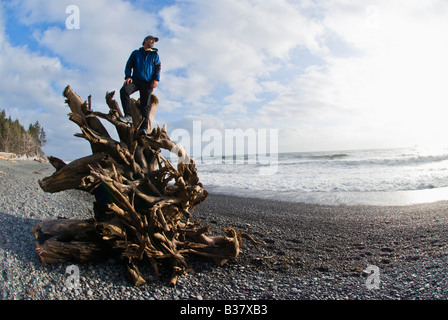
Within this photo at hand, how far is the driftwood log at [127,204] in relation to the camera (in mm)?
4324

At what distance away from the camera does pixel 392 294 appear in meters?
3.94

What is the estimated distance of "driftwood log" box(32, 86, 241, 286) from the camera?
4324 millimetres

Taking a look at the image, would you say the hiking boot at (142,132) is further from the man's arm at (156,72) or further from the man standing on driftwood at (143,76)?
the man's arm at (156,72)

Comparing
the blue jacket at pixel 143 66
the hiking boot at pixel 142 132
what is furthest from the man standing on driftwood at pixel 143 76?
the hiking boot at pixel 142 132

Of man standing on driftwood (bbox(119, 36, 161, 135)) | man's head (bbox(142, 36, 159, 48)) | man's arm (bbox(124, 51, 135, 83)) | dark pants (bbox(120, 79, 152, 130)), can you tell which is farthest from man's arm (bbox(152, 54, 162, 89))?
man's arm (bbox(124, 51, 135, 83))

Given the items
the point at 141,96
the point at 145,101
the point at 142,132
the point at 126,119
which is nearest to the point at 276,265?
the point at 142,132

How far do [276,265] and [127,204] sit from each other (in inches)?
112

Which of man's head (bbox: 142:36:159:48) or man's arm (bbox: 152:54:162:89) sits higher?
man's head (bbox: 142:36:159:48)

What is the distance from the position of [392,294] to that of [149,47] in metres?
6.17

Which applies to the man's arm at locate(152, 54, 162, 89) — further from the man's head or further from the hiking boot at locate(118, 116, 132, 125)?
the hiking boot at locate(118, 116, 132, 125)

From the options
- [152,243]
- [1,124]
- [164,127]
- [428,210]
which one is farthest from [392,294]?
[1,124]

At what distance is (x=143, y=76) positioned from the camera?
5.75 meters

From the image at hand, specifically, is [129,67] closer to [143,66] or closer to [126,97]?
[143,66]
